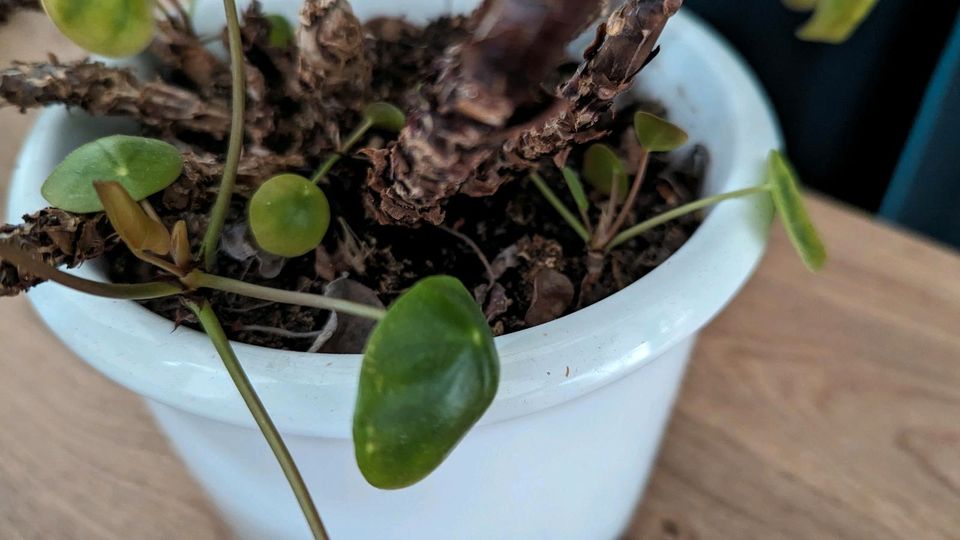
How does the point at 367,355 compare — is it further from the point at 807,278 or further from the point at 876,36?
the point at 876,36

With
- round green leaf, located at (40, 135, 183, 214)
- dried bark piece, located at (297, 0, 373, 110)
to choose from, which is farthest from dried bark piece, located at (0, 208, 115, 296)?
dried bark piece, located at (297, 0, 373, 110)

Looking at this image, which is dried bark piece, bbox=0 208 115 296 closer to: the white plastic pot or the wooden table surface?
the white plastic pot

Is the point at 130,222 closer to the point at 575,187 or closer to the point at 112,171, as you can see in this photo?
the point at 112,171

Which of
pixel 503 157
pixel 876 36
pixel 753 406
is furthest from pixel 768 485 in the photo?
pixel 876 36

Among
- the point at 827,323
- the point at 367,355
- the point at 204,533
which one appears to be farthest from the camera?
the point at 827,323

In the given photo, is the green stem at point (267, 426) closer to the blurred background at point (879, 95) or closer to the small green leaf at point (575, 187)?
the small green leaf at point (575, 187)

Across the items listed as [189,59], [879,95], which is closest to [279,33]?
[189,59]
